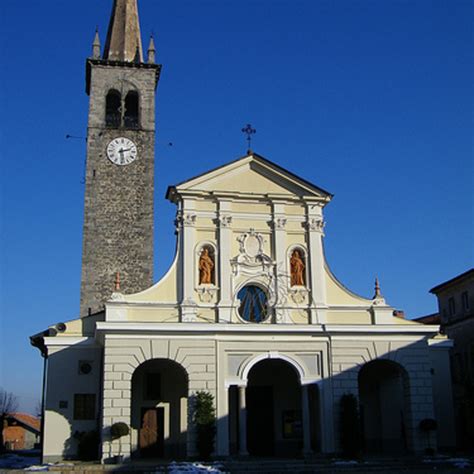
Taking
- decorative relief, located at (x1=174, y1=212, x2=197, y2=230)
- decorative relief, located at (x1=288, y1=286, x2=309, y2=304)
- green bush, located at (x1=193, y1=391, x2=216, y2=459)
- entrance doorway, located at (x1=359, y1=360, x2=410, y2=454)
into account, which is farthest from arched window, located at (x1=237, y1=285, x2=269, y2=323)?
entrance doorway, located at (x1=359, y1=360, x2=410, y2=454)

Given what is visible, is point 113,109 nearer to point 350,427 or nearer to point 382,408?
point 382,408

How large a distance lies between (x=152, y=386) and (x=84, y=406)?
297 centimetres

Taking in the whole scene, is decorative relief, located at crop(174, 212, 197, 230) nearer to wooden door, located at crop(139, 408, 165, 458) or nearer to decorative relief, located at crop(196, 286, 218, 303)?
decorative relief, located at crop(196, 286, 218, 303)

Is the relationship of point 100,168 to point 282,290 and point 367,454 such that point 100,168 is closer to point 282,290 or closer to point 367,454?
point 282,290

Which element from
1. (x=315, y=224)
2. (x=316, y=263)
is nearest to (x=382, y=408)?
(x=316, y=263)

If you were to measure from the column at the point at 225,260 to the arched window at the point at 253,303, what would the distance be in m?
0.70

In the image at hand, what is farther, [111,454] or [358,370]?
[358,370]

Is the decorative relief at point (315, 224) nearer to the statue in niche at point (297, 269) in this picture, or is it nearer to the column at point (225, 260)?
the statue in niche at point (297, 269)

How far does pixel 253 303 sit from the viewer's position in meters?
27.4

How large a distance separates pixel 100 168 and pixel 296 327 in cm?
1623

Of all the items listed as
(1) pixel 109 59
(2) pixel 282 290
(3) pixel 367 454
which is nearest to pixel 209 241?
(2) pixel 282 290

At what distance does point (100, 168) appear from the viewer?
37.5 m

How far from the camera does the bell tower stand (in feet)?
117

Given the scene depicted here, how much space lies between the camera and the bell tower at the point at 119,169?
117 ft
